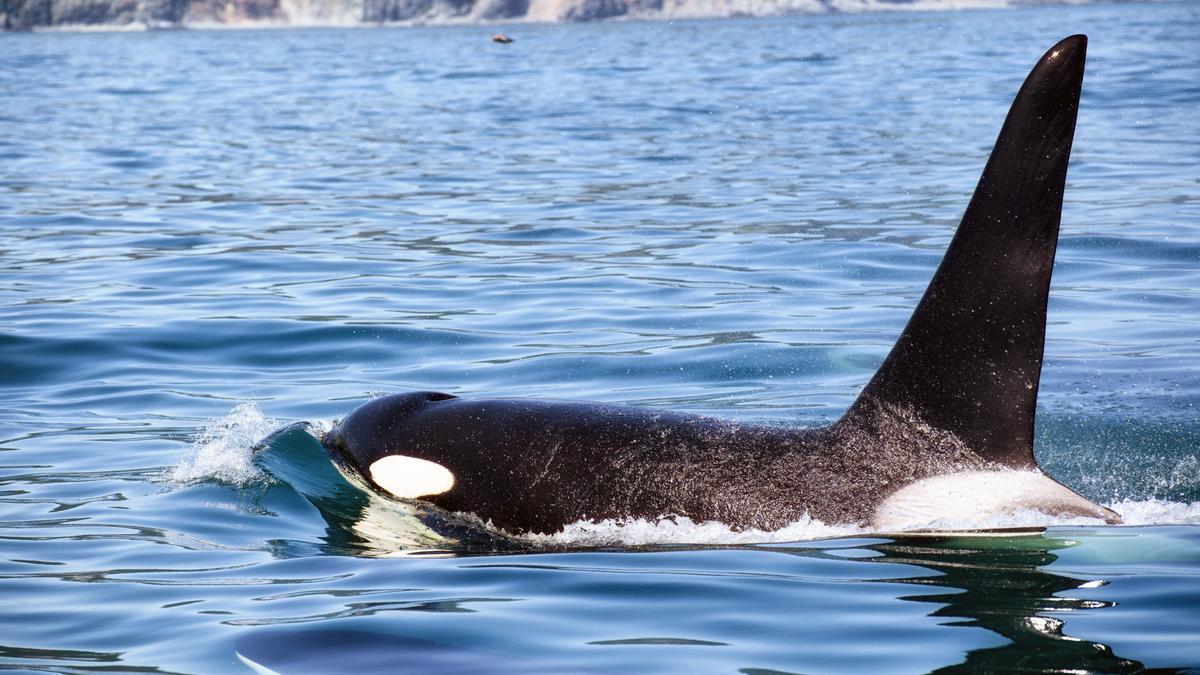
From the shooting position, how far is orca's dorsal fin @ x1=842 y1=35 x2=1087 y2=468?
486cm

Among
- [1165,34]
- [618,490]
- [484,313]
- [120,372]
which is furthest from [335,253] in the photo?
[1165,34]

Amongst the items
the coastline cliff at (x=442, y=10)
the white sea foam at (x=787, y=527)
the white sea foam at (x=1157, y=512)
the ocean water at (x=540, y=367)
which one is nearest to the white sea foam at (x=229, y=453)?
the ocean water at (x=540, y=367)

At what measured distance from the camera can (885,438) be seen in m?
5.37

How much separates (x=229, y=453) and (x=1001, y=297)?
158 inches

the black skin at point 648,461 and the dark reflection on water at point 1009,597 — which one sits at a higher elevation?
the black skin at point 648,461

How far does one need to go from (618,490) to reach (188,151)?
1977 cm

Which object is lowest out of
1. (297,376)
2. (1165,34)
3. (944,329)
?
(297,376)

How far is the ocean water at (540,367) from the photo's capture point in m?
4.77

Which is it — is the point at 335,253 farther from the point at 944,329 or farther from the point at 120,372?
the point at 944,329

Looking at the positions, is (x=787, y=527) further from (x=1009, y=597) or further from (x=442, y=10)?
(x=442, y=10)

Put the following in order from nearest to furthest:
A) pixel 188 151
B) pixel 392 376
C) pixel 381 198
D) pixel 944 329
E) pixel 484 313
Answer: pixel 944 329 → pixel 392 376 → pixel 484 313 → pixel 381 198 → pixel 188 151

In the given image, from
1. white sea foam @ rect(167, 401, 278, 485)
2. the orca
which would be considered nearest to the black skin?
the orca

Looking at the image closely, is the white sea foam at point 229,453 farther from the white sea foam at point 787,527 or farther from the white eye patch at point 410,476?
the white sea foam at point 787,527

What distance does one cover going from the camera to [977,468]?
17.2 ft
